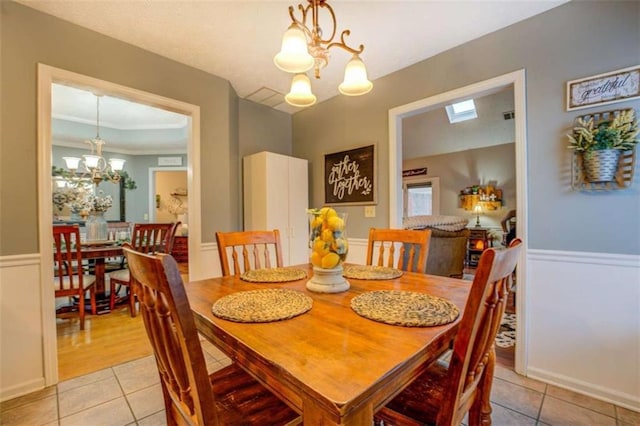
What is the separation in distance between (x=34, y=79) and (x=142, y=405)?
2.18 m

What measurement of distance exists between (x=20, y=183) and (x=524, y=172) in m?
3.33

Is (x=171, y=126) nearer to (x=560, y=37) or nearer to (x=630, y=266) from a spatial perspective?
(x=560, y=37)

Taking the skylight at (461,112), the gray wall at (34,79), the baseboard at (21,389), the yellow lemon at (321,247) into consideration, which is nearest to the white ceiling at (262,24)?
the gray wall at (34,79)

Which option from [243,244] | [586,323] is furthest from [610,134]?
[243,244]

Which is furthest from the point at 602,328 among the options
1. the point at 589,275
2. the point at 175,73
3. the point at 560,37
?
the point at 175,73

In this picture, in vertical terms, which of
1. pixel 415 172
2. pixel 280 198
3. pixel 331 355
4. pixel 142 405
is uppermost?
pixel 415 172

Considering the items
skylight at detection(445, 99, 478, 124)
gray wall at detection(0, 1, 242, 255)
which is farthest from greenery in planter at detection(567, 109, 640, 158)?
skylight at detection(445, 99, 478, 124)

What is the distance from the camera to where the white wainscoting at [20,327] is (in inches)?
68.0

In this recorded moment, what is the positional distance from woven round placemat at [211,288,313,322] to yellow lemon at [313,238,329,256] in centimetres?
19

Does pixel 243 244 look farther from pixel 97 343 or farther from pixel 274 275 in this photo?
pixel 97 343

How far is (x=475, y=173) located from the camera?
22.0 ft

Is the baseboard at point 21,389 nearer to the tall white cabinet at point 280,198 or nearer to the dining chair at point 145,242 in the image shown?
the dining chair at point 145,242

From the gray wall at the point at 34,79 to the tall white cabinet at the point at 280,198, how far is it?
0.53 m

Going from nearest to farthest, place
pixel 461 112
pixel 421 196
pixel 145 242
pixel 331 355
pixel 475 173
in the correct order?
pixel 331 355 → pixel 145 242 → pixel 461 112 → pixel 475 173 → pixel 421 196
